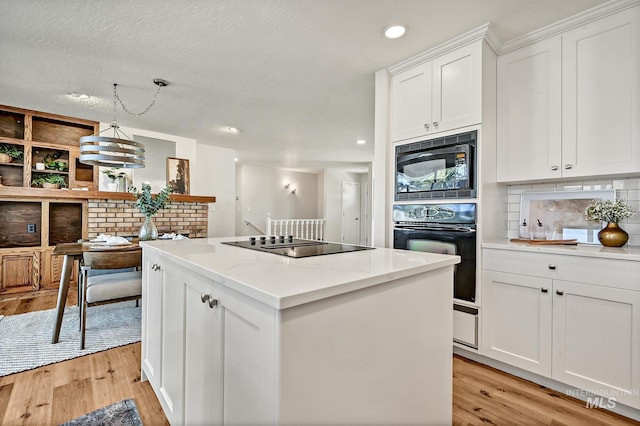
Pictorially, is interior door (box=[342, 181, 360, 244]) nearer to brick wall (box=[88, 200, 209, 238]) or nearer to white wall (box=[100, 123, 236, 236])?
white wall (box=[100, 123, 236, 236])

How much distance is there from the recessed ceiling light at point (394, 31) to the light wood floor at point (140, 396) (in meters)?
2.30

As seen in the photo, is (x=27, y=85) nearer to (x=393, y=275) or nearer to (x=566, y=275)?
(x=393, y=275)

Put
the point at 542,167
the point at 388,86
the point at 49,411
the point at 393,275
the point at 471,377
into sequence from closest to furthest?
the point at 393,275 → the point at 49,411 → the point at 471,377 → the point at 542,167 → the point at 388,86

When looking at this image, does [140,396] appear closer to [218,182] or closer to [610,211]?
[610,211]

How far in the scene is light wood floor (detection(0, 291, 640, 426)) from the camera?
151cm

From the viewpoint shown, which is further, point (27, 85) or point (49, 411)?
point (27, 85)

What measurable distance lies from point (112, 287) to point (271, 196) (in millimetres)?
5650

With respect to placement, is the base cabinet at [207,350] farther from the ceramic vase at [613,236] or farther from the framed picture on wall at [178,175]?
the framed picture on wall at [178,175]

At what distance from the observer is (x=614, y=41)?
1.77 metres

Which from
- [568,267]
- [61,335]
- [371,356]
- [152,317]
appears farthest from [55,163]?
[568,267]

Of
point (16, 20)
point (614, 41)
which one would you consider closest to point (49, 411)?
point (16, 20)

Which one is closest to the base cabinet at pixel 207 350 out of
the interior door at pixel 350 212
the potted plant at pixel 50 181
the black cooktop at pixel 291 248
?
the black cooktop at pixel 291 248

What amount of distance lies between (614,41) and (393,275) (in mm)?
2121

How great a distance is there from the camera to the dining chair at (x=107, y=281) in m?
2.21
